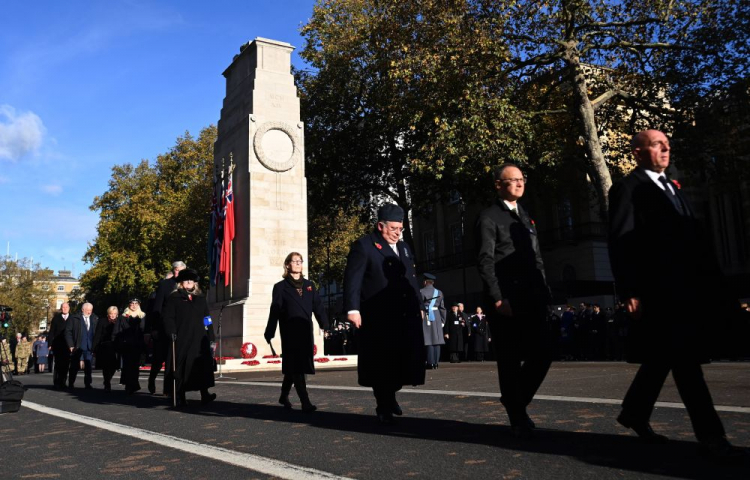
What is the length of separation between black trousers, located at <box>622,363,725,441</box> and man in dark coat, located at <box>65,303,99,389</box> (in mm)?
12978

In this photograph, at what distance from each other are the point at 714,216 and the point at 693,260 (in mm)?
35718

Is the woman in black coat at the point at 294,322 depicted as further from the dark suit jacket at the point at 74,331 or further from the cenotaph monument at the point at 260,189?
the cenotaph monument at the point at 260,189

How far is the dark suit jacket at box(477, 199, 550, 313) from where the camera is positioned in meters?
5.04

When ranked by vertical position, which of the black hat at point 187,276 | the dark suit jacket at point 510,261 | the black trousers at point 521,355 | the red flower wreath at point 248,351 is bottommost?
the black trousers at point 521,355

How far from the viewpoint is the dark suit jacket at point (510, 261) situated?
5039 millimetres

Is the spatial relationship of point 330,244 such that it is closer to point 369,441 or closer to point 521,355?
point 369,441

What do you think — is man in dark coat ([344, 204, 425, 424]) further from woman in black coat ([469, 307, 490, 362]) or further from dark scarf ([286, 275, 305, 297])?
woman in black coat ([469, 307, 490, 362])

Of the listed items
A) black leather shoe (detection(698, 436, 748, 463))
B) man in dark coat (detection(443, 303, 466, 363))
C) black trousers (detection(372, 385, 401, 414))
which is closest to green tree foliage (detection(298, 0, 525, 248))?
man in dark coat (detection(443, 303, 466, 363))

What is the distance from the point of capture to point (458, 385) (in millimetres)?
10711

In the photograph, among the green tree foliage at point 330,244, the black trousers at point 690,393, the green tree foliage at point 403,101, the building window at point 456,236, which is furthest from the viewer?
the building window at point 456,236

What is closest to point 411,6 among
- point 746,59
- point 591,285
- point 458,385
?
point 746,59

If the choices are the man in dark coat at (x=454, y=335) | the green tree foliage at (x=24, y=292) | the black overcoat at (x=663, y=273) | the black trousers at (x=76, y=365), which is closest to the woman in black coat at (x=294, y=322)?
the black overcoat at (x=663, y=273)

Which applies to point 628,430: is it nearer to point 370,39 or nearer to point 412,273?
point 412,273

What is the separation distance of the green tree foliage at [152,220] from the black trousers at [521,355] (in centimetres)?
4007
